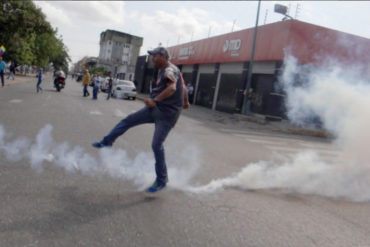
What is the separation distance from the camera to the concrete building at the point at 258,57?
10759 mm

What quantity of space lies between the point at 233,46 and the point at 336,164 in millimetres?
16790

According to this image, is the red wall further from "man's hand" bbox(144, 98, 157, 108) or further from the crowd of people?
"man's hand" bbox(144, 98, 157, 108)

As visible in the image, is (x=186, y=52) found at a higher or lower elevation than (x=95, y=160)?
higher

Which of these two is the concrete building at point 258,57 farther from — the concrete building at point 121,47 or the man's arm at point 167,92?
the concrete building at point 121,47

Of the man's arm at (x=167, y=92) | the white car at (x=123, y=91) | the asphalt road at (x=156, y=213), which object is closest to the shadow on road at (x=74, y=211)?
the asphalt road at (x=156, y=213)

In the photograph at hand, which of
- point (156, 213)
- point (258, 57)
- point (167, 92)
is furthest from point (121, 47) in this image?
point (156, 213)

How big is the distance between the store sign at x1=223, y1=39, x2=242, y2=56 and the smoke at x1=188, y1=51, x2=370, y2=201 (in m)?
13.8

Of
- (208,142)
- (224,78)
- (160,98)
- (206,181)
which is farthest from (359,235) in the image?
(224,78)

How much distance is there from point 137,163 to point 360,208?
347 cm

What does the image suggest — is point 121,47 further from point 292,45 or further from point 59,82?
point 292,45

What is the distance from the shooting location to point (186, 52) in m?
30.0

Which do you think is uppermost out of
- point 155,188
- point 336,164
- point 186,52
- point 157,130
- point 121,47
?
point 121,47

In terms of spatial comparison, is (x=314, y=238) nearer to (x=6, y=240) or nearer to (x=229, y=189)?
(x=229, y=189)

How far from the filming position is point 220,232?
3160mm
